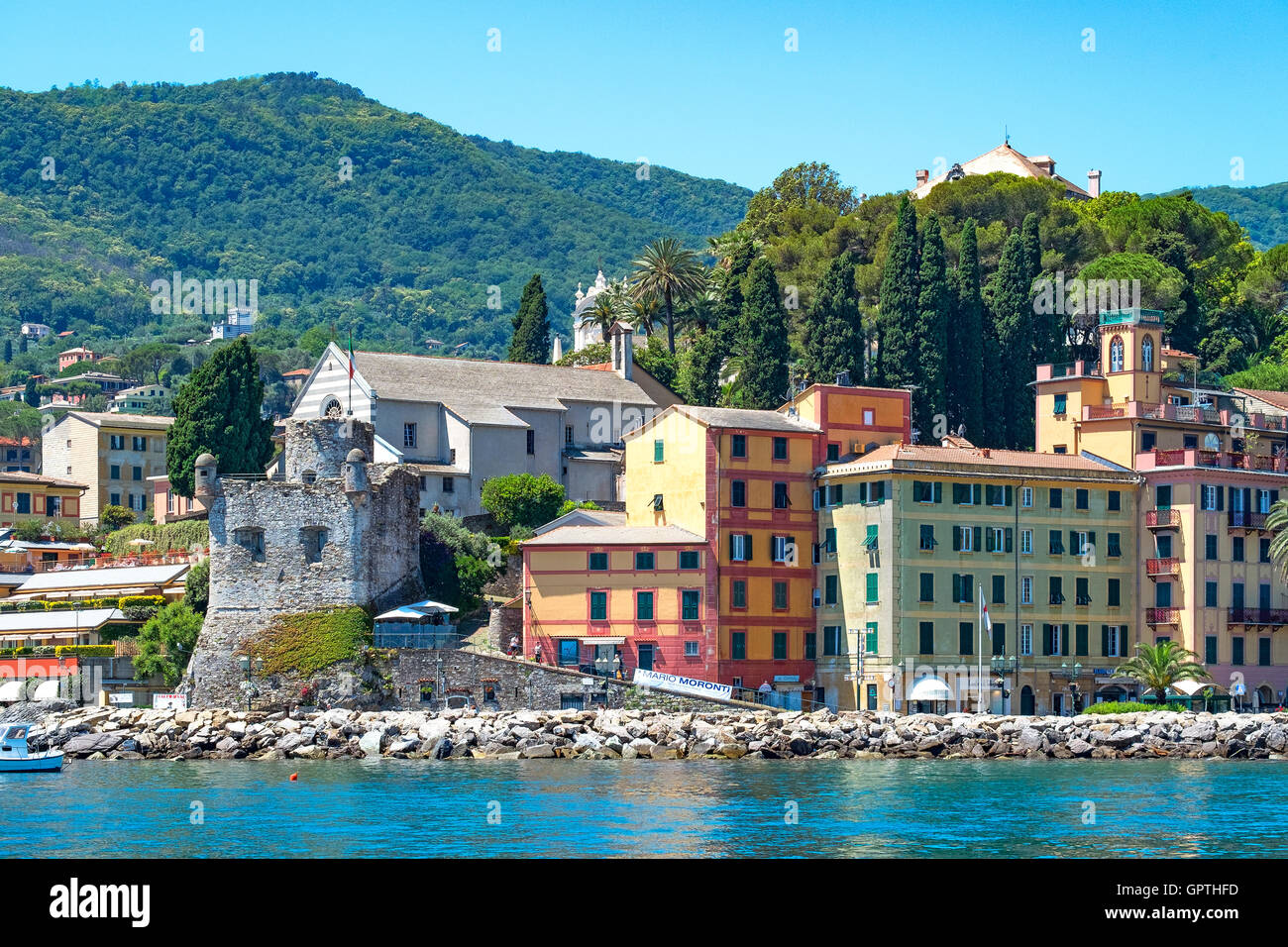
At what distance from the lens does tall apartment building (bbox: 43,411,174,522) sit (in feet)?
383

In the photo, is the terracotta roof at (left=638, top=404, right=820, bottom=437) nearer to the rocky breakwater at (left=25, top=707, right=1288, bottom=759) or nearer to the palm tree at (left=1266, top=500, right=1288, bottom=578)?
the rocky breakwater at (left=25, top=707, right=1288, bottom=759)

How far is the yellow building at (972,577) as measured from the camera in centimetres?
6719

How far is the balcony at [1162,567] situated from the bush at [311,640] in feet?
99.8

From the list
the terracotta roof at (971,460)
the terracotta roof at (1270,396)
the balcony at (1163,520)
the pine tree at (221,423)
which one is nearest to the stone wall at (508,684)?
the terracotta roof at (971,460)

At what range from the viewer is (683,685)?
64.9 metres

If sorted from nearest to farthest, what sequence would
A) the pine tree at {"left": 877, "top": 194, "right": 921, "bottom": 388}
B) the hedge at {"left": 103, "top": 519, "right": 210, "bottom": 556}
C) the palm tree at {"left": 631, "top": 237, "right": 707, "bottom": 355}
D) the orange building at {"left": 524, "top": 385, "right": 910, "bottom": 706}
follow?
the orange building at {"left": 524, "top": 385, "right": 910, "bottom": 706}, the pine tree at {"left": 877, "top": 194, "right": 921, "bottom": 388}, the hedge at {"left": 103, "top": 519, "right": 210, "bottom": 556}, the palm tree at {"left": 631, "top": 237, "right": 707, "bottom": 355}

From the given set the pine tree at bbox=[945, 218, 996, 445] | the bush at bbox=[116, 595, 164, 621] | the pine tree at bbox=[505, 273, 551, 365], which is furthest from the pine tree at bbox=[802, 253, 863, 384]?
the bush at bbox=[116, 595, 164, 621]

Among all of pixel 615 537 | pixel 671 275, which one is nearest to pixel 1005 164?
pixel 671 275

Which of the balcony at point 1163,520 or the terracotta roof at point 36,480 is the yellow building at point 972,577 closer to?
the balcony at point 1163,520

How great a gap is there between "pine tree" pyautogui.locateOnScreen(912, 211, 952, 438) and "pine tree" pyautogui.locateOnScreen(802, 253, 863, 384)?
316 cm

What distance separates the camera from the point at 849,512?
227 ft

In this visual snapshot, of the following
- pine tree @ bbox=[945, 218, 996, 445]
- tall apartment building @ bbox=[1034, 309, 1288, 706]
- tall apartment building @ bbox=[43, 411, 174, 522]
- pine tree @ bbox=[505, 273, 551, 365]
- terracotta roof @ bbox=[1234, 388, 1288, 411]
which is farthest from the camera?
tall apartment building @ bbox=[43, 411, 174, 522]

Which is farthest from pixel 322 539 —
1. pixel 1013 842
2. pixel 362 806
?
pixel 1013 842
